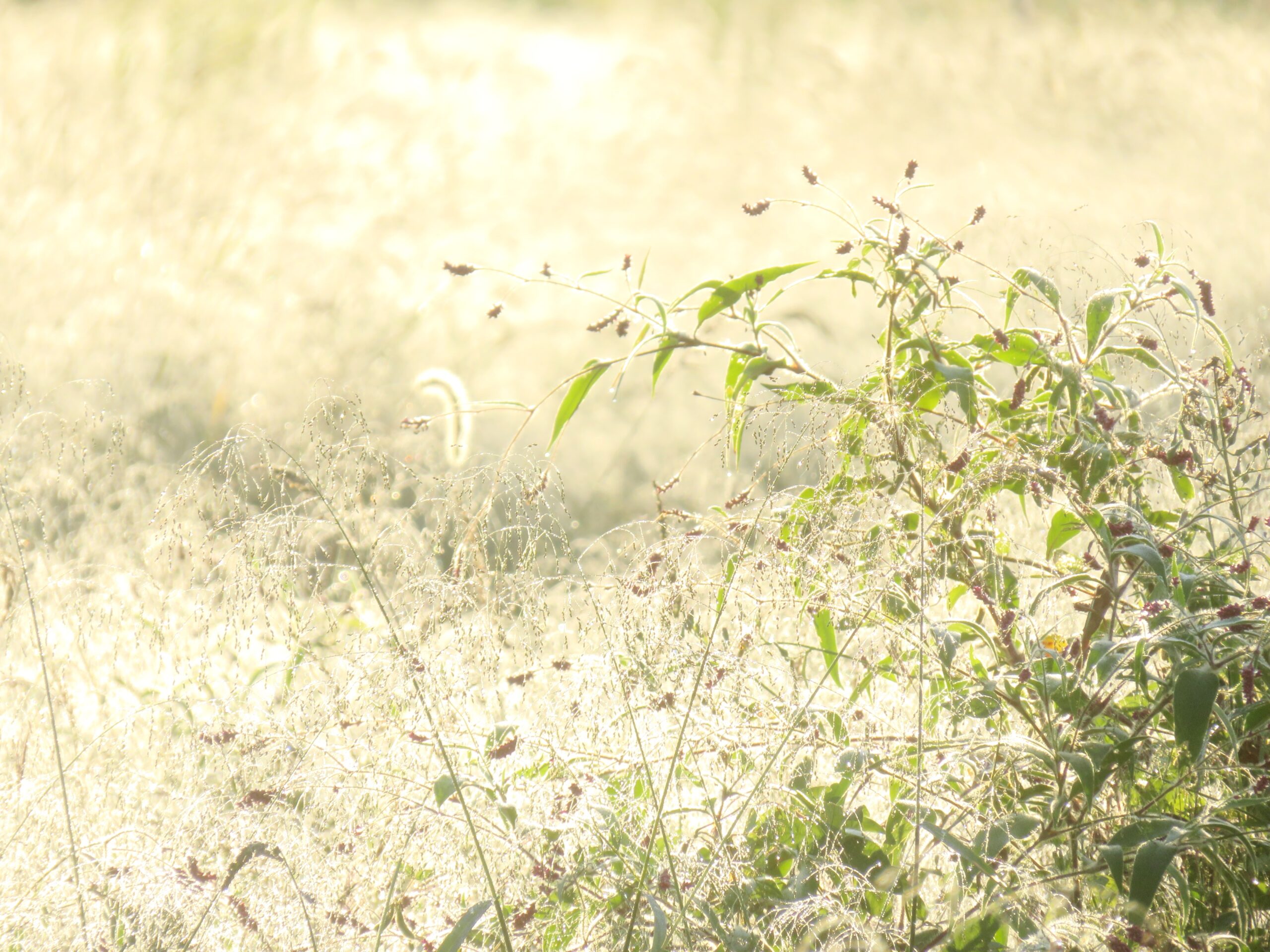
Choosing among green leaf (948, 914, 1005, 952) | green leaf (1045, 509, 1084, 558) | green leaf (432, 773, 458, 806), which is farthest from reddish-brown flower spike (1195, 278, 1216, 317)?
green leaf (432, 773, 458, 806)

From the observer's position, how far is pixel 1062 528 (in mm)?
626

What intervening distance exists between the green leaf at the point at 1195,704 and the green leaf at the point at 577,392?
0.37 meters

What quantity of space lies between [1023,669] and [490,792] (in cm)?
29

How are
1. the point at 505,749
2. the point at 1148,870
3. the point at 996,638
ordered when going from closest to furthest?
the point at 1148,870 → the point at 505,749 → the point at 996,638

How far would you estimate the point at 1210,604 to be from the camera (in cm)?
57

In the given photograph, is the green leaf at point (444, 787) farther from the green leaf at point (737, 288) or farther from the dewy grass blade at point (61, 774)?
the green leaf at point (737, 288)

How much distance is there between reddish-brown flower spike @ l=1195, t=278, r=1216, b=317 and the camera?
0.63 meters

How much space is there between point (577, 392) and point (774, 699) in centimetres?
23

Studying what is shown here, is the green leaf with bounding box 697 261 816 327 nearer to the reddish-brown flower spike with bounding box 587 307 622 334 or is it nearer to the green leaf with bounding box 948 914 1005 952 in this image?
the reddish-brown flower spike with bounding box 587 307 622 334

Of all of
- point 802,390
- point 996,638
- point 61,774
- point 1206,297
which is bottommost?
point 61,774

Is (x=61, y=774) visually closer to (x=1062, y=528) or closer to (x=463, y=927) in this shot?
(x=463, y=927)

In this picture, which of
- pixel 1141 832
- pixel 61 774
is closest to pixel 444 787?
pixel 61 774

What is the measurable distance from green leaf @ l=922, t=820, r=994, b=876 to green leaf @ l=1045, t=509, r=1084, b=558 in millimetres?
223

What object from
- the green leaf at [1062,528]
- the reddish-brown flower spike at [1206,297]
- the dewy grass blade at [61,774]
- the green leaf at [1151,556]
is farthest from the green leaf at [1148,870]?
the dewy grass blade at [61,774]
